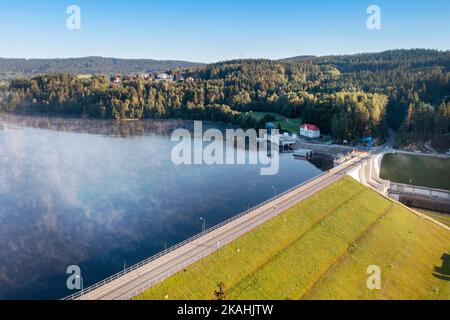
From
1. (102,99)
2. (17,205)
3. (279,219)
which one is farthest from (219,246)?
(102,99)

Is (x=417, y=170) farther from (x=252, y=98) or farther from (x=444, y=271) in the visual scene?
(x=252, y=98)

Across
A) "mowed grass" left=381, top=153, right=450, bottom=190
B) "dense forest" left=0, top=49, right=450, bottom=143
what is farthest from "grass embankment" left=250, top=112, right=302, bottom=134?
"mowed grass" left=381, top=153, right=450, bottom=190

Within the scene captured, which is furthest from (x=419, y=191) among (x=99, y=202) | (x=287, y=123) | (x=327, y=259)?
(x=287, y=123)

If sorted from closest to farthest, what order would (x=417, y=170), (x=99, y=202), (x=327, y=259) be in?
(x=327, y=259) < (x=99, y=202) < (x=417, y=170)

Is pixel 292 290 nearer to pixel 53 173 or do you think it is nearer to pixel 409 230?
pixel 409 230

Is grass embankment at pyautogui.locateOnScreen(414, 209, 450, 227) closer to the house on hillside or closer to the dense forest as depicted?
the dense forest
